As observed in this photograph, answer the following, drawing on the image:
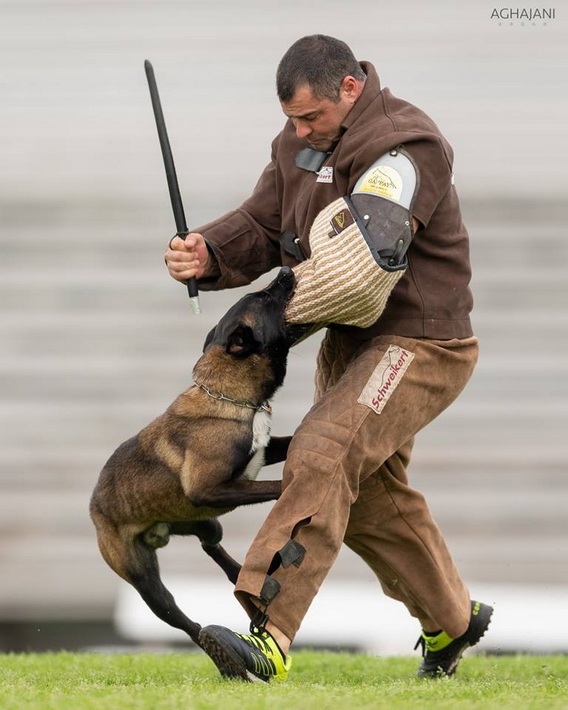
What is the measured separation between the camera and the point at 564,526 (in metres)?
7.21

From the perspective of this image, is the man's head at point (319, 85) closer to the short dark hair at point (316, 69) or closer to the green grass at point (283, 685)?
the short dark hair at point (316, 69)

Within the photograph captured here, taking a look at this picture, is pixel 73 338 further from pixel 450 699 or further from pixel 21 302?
pixel 450 699

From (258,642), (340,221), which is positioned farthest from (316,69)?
(258,642)

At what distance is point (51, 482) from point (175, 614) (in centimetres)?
318

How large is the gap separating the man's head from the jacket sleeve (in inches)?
15.0

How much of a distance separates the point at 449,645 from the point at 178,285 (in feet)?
11.9

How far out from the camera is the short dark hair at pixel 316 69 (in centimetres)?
404

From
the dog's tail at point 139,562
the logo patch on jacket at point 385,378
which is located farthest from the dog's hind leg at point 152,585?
the logo patch on jacket at point 385,378

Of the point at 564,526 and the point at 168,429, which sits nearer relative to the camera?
the point at 168,429

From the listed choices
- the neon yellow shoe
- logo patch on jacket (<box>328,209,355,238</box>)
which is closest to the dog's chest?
the neon yellow shoe

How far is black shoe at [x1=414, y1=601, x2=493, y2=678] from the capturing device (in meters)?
4.53

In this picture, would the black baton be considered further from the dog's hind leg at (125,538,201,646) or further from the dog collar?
the dog's hind leg at (125,538,201,646)

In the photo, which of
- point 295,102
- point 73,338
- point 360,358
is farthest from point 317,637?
point 295,102

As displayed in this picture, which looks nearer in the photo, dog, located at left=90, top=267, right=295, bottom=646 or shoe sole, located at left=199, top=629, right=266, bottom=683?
shoe sole, located at left=199, top=629, right=266, bottom=683
